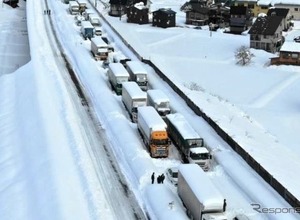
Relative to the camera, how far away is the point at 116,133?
37812 mm

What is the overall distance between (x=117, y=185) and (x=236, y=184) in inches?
272

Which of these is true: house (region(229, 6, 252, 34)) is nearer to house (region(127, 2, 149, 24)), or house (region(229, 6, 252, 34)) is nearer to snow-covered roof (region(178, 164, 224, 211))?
house (region(127, 2, 149, 24))

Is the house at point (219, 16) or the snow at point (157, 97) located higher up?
the snow at point (157, 97)

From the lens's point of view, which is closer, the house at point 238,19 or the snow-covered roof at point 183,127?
the snow-covered roof at point 183,127

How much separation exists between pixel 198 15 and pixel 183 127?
196ft

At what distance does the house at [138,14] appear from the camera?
300 ft

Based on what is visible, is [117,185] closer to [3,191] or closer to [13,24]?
[3,191]

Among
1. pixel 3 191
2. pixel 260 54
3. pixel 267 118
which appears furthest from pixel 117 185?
pixel 260 54

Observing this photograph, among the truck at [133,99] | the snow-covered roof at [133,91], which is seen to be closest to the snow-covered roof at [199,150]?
the truck at [133,99]

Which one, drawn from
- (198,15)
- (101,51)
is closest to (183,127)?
(101,51)

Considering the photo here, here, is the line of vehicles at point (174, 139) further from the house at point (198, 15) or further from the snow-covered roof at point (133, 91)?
the house at point (198, 15)

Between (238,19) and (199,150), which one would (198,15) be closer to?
(238,19)

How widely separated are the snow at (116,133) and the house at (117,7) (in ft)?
85.9

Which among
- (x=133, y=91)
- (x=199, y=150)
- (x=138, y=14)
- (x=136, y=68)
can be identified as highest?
(x=133, y=91)
